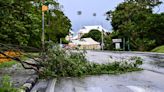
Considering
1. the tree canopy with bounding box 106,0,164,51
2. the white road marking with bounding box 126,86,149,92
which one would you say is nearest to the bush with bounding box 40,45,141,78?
the white road marking with bounding box 126,86,149,92

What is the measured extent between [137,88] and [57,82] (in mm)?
4242

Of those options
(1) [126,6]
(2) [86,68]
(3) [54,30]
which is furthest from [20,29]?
(1) [126,6]

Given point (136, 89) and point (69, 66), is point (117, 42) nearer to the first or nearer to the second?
point (69, 66)

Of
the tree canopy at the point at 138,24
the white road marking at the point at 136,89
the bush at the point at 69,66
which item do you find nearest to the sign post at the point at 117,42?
the tree canopy at the point at 138,24

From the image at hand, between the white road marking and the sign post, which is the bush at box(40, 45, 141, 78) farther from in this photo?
the sign post

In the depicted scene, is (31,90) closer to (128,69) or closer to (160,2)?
(128,69)

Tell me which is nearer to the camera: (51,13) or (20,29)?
(20,29)

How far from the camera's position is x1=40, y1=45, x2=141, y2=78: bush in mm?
→ 19078

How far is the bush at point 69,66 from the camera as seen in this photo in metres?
19.1

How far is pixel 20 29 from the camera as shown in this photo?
78.0ft

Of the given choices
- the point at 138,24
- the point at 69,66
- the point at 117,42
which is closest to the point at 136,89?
the point at 69,66

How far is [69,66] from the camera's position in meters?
19.4

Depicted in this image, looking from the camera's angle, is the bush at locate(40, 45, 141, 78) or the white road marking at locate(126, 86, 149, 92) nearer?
the white road marking at locate(126, 86, 149, 92)

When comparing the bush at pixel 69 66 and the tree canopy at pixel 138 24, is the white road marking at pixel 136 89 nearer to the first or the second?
the bush at pixel 69 66
